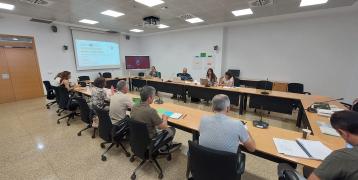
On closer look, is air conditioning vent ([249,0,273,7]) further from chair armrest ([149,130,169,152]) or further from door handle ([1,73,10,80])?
door handle ([1,73,10,80])

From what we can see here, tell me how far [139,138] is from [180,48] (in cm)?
714

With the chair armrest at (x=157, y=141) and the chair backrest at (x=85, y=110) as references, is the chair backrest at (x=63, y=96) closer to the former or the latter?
the chair backrest at (x=85, y=110)

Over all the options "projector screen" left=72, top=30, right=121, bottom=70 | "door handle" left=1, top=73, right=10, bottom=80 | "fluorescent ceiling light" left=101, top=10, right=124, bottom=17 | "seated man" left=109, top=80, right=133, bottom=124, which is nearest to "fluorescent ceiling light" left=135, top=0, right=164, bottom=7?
"fluorescent ceiling light" left=101, top=10, right=124, bottom=17

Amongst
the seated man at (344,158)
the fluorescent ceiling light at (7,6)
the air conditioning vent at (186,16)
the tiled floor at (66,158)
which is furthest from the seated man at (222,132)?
the fluorescent ceiling light at (7,6)


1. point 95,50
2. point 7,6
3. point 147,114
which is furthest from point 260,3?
point 95,50

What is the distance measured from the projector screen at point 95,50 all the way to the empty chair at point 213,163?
Answer: 7731mm

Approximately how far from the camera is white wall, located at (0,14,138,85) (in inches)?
217

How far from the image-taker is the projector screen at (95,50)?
23.6ft

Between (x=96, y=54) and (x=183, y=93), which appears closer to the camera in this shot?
(x=183, y=93)

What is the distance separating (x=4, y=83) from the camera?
561cm

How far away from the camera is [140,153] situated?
2.00 m

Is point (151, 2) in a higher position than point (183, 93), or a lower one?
higher

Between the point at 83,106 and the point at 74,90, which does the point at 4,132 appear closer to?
the point at 74,90

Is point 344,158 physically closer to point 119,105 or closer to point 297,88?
point 119,105
